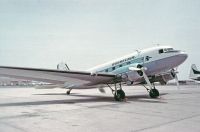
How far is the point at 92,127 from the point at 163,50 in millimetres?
13109

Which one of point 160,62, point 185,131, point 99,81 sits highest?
point 160,62

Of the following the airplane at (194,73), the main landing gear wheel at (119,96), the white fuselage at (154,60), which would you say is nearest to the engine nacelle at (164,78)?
the white fuselage at (154,60)

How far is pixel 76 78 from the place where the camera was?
64.7 feet

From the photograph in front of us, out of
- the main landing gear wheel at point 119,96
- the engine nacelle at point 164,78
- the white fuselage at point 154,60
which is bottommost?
the main landing gear wheel at point 119,96

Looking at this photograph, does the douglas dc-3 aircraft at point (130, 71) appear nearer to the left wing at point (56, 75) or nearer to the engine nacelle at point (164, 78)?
the left wing at point (56, 75)

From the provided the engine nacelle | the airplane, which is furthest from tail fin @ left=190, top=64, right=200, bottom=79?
the engine nacelle

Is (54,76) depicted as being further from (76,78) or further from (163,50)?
(163,50)

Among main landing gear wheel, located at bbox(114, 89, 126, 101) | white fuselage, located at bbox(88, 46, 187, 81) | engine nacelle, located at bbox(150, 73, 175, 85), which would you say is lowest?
main landing gear wheel, located at bbox(114, 89, 126, 101)

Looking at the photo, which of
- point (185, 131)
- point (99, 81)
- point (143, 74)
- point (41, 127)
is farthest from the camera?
point (99, 81)

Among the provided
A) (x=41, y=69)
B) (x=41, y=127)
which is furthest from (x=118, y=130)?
(x=41, y=69)

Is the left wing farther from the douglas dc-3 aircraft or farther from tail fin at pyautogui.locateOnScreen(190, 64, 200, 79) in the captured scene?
tail fin at pyautogui.locateOnScreen(190, 64, 200, 79)

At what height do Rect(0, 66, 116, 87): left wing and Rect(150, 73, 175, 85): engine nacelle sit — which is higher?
Rect(0, 66, 116, 87): left wing

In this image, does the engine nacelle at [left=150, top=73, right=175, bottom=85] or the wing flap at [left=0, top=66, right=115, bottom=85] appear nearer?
the wing flap at [left=0, top=66, right=115, bottom=85]

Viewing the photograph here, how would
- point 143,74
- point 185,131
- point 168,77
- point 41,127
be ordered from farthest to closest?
point 168,77, point 143,74, point 41,127, point 185,131
